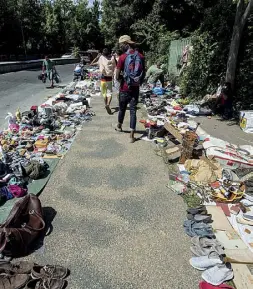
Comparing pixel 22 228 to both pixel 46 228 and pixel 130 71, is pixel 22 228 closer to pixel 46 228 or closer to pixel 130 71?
pixel 46 228

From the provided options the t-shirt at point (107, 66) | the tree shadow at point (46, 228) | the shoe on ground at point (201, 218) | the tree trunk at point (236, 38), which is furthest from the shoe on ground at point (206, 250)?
the tree trunk at point (236, 38)

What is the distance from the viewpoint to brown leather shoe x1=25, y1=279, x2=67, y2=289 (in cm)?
242

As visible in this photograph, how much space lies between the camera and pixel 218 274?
2.61 meters

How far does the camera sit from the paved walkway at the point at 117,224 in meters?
2.67

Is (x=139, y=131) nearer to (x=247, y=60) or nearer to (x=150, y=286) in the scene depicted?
(x=247, y=60)

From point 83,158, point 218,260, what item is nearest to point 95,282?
point 218,260

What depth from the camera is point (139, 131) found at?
23.0 feet

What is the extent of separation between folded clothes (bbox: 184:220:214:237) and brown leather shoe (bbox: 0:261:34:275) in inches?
71.5

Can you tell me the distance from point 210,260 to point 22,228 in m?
2.05

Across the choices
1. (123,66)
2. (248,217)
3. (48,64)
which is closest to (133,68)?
(123,66)

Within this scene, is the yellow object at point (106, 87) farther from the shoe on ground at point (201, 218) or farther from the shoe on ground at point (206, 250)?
the shoe on ground at point (206, 250)

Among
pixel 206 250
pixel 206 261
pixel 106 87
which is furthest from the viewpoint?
pixel 106 87

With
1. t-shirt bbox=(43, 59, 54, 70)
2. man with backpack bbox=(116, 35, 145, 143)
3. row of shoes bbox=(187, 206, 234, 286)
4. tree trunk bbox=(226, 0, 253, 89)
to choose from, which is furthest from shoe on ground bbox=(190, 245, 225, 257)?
t-shirt bbox=(43, 59, 54, 70)

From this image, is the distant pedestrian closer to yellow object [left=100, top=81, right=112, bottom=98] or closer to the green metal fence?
yellow object [left=100, top=81, right=112, bottom=98]
